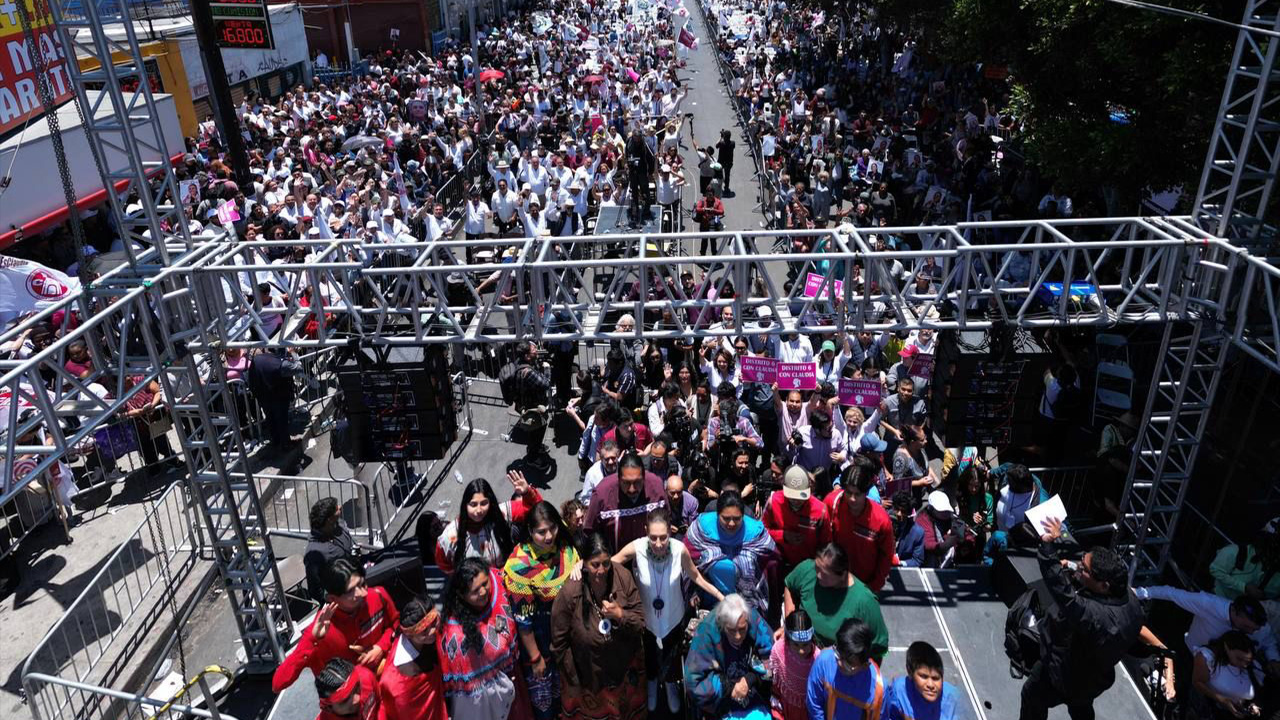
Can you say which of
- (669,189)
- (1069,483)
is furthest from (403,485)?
(669,189)

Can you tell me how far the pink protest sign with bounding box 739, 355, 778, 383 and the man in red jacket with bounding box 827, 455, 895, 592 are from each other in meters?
2.39

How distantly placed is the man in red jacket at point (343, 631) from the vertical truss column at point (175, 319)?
2.34m

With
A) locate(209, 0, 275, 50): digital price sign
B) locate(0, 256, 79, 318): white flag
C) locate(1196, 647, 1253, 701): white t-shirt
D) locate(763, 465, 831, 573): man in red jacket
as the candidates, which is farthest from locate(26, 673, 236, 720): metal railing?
locate(209, 0, 275, 50): digital price sign

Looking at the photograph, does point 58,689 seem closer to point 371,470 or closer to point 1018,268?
point 371,470

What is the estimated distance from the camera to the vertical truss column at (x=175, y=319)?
6.38 m

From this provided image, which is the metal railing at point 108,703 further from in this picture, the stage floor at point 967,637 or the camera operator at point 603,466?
the stage floor at point 967,637

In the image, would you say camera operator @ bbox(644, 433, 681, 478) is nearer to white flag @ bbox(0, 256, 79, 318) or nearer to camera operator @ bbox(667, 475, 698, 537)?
camera operator @ bbox(667, 475, 698, 537)

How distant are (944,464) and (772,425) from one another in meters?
1.88

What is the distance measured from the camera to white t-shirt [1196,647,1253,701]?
5.99 m

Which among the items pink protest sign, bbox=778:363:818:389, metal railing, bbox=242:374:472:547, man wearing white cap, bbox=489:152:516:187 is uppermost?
man wearing white cap, bbox=489:152:516:187

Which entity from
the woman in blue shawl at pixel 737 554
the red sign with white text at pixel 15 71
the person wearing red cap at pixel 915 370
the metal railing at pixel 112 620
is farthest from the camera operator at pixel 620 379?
the red sign with white text at pixel 15 71

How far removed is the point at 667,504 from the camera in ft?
22.7

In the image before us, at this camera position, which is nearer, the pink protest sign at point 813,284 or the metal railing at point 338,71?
the pink protest sign at point 813,284

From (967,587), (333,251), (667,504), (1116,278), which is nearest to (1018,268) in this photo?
(1116,278)
